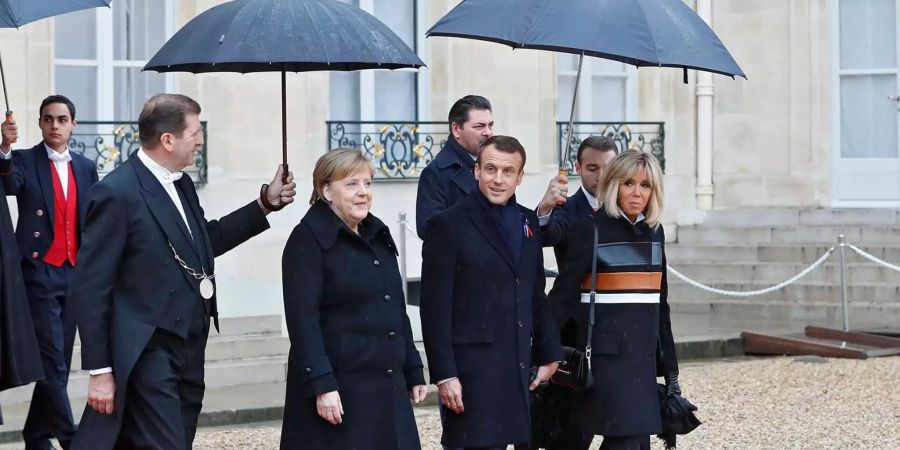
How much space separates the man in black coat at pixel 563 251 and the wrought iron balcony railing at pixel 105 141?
6.19 metres

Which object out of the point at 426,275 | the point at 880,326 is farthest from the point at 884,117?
the point at 426,275

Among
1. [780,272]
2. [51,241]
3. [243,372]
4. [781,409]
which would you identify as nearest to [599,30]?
[51,241]

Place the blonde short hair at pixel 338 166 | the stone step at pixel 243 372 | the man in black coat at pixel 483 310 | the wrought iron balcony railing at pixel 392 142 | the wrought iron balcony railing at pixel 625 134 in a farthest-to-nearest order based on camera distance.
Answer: the wrought iron balcony railing at pixel 625 134
the wrought iron balcony railing at pixel 392 142
the stone step at pixel 243 372
the man in black coat at pixel 483 310
the blonde short hair at pixel 338 166

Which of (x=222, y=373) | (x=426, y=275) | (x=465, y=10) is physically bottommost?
(x=222, y=373)

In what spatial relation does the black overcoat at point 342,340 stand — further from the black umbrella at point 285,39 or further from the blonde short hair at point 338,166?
the black umbrella at point 285,39

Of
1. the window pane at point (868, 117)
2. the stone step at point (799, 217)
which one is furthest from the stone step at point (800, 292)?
the window pane at point (868, 117)

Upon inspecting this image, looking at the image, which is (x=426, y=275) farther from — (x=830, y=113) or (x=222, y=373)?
(x=830, y=113)

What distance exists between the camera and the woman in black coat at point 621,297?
6.13m

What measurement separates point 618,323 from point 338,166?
53.3 inches

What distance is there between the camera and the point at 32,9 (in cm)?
596

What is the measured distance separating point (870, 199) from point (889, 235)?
4.12ft

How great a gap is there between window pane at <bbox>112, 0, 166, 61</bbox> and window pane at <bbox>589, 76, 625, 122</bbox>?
462cm

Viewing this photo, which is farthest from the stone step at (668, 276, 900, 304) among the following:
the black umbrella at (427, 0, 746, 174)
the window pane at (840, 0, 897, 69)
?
the black umbrella at (427, 0, 746, 174)

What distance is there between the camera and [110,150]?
12.2m
